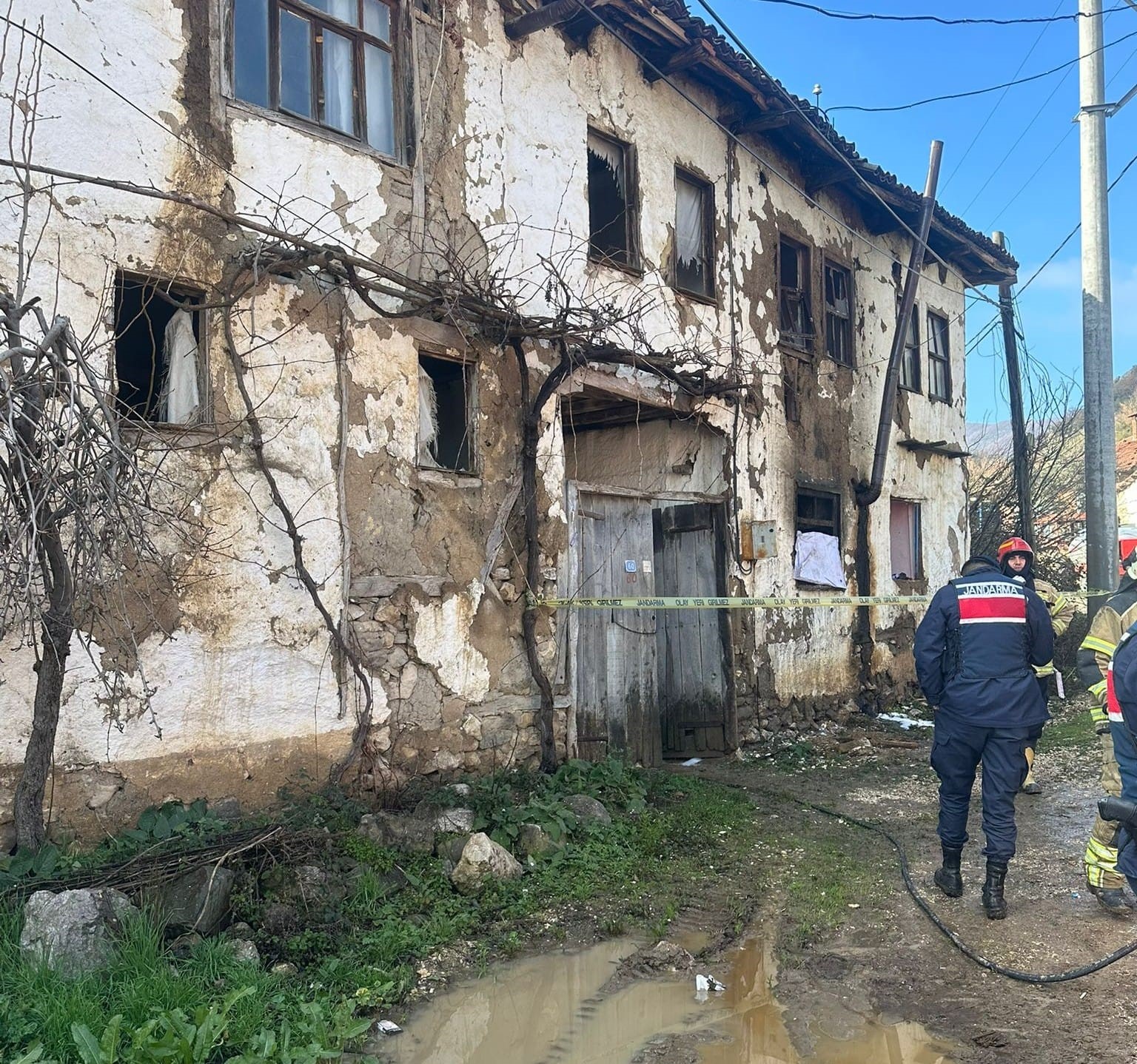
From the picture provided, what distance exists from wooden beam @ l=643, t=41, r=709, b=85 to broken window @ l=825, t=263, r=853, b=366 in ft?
11.8

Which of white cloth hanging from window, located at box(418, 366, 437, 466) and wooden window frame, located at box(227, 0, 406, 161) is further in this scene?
white cloth hanging from window, located at box(418, 366, 437, 466)

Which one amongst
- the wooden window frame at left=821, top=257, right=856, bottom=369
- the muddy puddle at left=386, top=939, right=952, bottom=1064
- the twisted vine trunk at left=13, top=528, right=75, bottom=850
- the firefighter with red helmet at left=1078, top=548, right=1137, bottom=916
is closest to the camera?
the muddy puddle at left=386, top=939, right=952, bottom=1064

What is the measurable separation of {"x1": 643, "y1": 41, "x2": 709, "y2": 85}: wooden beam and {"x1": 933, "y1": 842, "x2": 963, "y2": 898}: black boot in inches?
265

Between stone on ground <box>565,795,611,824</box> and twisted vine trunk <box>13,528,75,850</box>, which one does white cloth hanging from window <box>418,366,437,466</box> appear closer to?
stone on ground <box>565,795,611,824</box>

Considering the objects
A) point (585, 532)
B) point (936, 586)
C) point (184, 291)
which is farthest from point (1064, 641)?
point (184, 291)

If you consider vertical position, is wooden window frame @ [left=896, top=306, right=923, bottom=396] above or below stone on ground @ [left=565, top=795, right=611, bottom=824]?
above

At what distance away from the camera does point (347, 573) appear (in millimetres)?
6141

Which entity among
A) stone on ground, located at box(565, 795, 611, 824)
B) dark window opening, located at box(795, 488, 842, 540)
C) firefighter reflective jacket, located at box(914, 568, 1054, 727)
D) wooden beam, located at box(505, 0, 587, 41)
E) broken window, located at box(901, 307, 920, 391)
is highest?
wooden beam, located at box(505, 0, 587, 41)

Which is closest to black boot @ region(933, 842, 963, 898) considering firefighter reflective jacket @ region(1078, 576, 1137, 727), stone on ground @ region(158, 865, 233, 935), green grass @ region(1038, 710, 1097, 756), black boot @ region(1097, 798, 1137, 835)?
firefighter reflective jacket @ region(1078, 576, 1137, 727)

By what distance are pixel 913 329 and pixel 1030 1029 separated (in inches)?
439

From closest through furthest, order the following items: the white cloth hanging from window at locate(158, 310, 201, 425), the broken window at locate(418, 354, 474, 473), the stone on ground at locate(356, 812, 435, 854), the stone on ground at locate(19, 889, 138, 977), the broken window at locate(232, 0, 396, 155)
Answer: the stone on ground at locate(19, 889, 138, 977)
the stone on ground at locate(356, 812, 435, 854)
the white cloth hanging from window at locate(158, 310, 201, 425)
the broken window at locate(232, 0, 396, 155)
the broken window at locate(418, 354, 474, 473)

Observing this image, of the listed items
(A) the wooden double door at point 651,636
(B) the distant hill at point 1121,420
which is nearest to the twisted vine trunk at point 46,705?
(A) the wooden double door at point 651,636

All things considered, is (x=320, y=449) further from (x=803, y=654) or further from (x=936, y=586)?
(x=936, y=586)

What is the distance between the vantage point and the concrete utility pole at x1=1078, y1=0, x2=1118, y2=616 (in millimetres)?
10336
